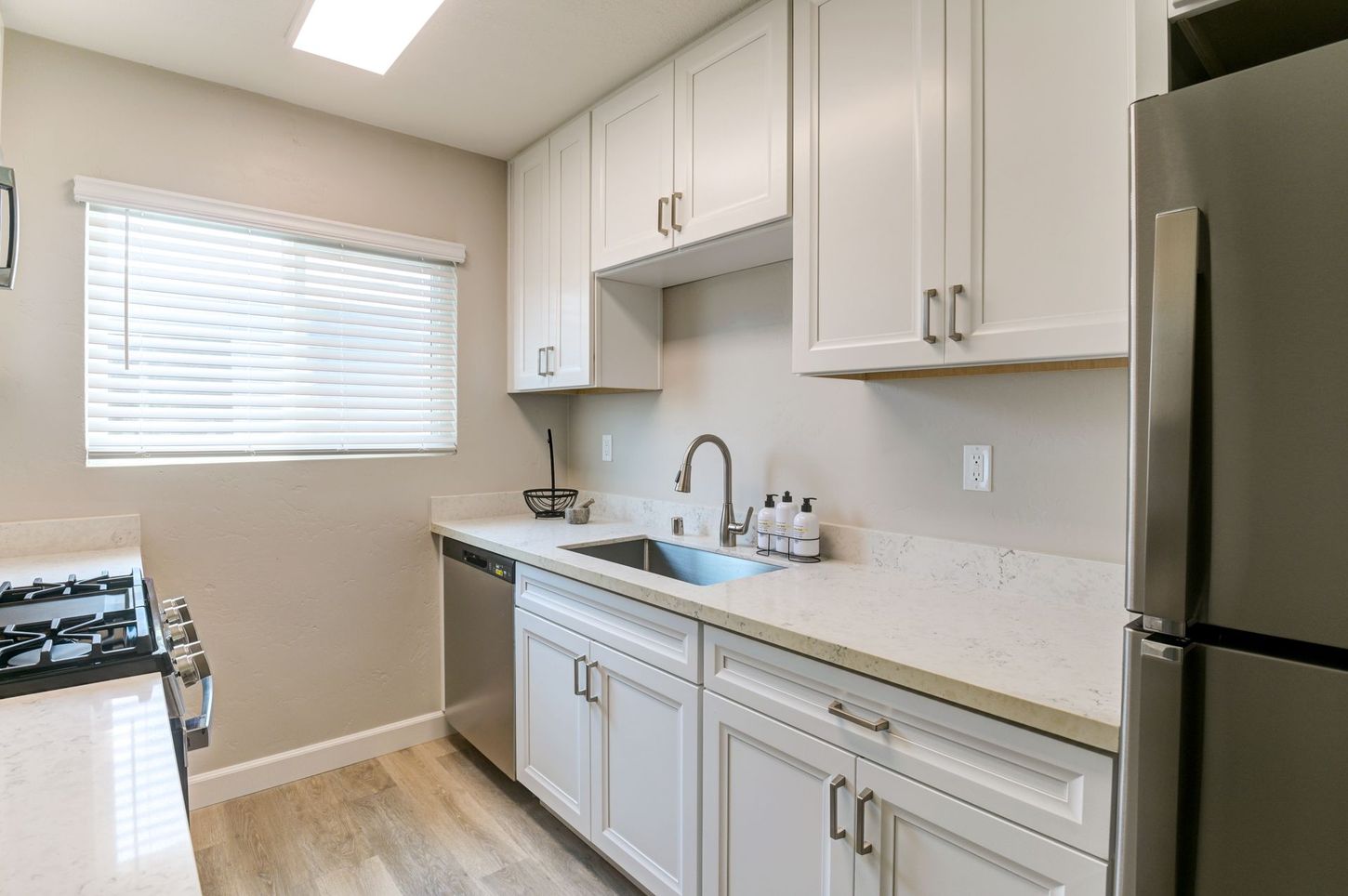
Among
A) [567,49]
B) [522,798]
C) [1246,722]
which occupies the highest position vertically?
[567,49]

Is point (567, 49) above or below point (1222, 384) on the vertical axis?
above

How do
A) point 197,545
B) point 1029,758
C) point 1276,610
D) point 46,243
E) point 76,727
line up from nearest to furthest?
point 1276,610, point 76,727, point 1029,758, point 46,243, point 197,545

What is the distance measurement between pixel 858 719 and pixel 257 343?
2373 millimetres

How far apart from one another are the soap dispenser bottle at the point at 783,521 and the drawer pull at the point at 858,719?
77 centimetres

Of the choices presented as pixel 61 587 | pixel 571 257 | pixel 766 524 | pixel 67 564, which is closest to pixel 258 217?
pixel 571 257

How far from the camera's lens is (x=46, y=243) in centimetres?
212

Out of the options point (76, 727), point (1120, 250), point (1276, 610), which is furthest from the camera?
point (1120, 250)

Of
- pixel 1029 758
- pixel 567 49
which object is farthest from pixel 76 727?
pixel 567 49

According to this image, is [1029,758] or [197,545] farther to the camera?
[197,545]

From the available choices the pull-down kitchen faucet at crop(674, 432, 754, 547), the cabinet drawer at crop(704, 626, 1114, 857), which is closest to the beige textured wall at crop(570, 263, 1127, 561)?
the pull-down kitchen faucet at crop(674, 432, 754, 547)

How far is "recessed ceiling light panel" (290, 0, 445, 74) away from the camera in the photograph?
6.15 ft

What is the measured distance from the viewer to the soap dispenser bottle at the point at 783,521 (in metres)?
2.03

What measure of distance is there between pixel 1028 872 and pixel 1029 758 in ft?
0.55

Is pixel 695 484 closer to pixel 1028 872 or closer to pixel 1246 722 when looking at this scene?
pixel 1028 872
